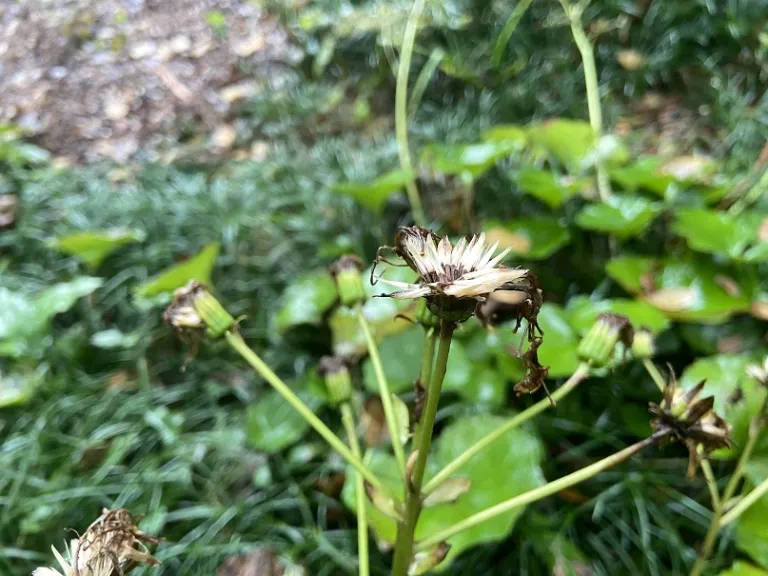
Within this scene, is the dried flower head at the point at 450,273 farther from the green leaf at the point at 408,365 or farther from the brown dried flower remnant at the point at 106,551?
the green leaf at the point at 408,365

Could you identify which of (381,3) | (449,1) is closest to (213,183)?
(381,3)

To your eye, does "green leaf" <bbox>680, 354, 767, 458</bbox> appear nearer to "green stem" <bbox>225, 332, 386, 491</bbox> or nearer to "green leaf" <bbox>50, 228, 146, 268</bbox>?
"green stem" <bbox>225, 332, 386, 491</bbox>

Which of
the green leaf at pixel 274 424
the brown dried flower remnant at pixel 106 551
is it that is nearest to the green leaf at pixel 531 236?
the green leaf at pixel 274 424

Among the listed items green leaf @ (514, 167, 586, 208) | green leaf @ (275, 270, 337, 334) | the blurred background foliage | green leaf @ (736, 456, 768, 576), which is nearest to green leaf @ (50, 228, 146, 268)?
the blurred background foliage

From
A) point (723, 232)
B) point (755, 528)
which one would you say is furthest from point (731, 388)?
point (723, 232)

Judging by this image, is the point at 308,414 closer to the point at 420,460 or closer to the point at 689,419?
the point at 420,460

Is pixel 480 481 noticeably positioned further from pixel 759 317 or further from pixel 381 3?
pixel 381 3
